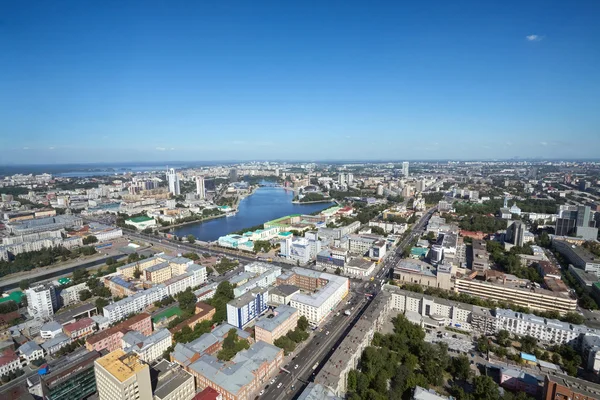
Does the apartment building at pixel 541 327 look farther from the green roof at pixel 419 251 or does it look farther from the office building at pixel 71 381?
the office building at pixel 71 381

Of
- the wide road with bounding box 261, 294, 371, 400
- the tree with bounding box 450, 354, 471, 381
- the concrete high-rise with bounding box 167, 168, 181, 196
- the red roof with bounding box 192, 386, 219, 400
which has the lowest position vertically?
the wide road with bounding box 261, 294, 371, 400

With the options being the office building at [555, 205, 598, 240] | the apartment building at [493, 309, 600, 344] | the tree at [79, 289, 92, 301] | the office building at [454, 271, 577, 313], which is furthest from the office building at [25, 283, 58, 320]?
the office building at [555, 205, 598, 240]

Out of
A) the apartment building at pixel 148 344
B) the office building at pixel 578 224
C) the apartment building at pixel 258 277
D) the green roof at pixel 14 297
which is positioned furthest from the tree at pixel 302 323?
A: the office building at pixel 578 224

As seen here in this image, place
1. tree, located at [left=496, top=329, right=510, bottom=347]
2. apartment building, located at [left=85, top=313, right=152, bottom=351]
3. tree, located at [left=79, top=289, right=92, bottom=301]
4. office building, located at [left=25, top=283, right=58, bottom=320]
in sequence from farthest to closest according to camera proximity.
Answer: tree, located at [left=79, top=289, right=92, bottom=301] → office building, located at [left=25, top=283, right=58, bottom=320] → tree, located at [left=496, top=329, right=510, bottom=347] → apartment building, located at [left=85, top=313, right=152, bottom=351]

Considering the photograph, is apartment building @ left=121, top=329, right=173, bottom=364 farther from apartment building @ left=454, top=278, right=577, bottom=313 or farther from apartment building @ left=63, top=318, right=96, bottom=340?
apartment building @ left=454, top=278, right=577, bottom=313

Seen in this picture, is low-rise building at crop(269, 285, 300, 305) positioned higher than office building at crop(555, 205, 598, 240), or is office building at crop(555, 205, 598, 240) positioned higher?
office building at crop(555, 205, 598, 240)
